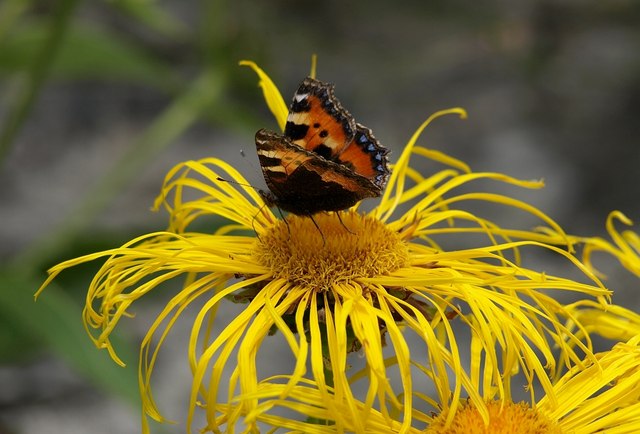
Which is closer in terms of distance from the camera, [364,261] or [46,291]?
[364,261]

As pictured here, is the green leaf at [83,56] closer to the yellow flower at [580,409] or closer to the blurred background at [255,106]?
the blurred background at [255,106]

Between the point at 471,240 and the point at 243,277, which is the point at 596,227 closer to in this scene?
the point at 471,240

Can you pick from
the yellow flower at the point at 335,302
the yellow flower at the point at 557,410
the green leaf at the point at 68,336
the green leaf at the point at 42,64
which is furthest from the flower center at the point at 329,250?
Answer: the green leaf at the point at 42,64

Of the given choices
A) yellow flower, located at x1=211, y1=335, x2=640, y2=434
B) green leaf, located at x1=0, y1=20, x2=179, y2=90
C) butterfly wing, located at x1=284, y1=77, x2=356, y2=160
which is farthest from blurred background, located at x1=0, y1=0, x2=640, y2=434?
yellow flower, located at x1=211, y1=335, x2=640, y2=434

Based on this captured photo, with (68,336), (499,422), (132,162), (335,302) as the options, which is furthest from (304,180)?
(132,162)

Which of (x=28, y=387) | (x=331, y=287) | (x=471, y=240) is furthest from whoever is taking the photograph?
(x=471, y=240)

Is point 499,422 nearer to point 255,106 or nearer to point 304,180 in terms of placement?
point 304,180

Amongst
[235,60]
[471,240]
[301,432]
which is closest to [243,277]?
[301,432]
